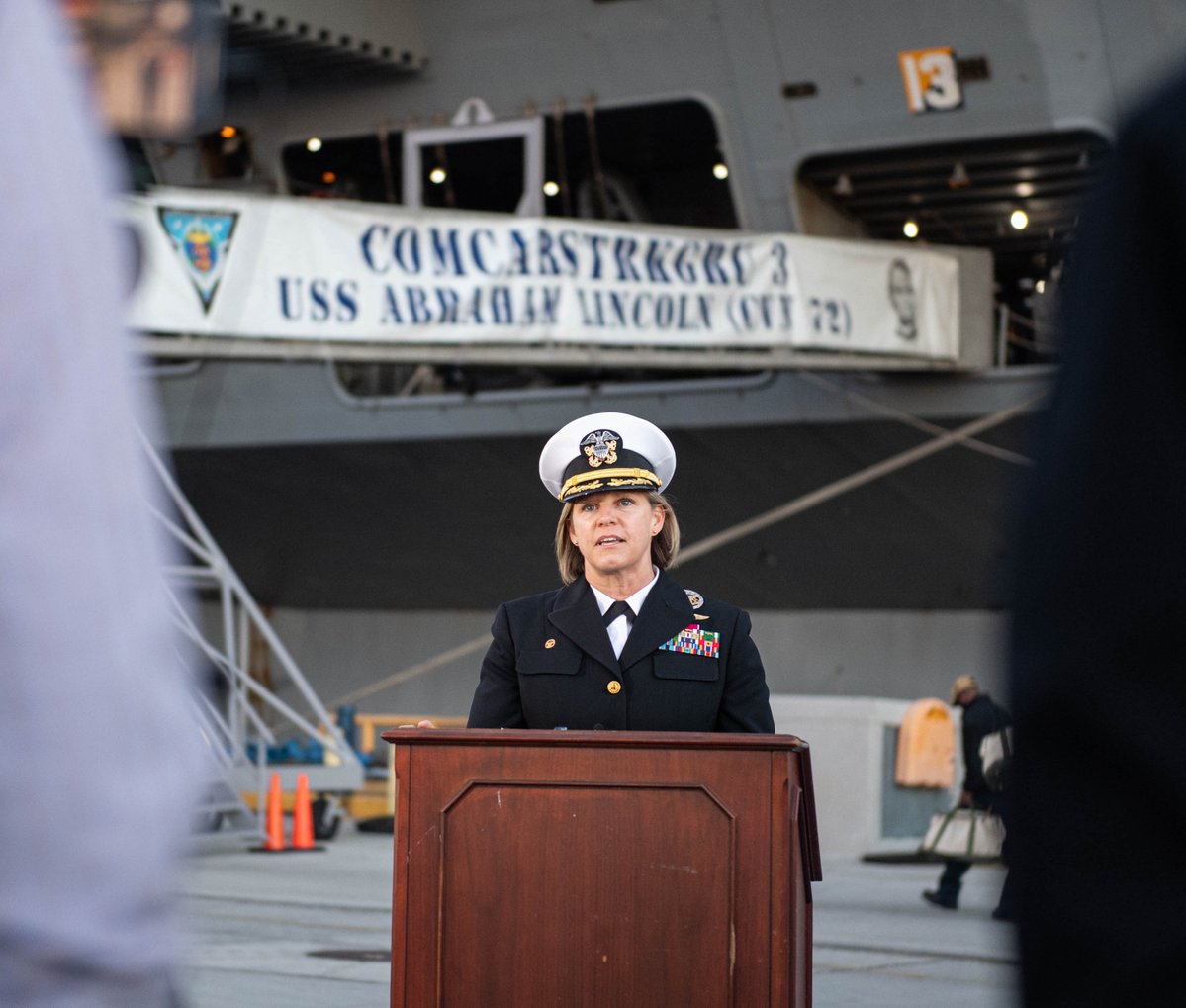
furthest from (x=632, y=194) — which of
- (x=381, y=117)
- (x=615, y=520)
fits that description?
(x=615, y=520)

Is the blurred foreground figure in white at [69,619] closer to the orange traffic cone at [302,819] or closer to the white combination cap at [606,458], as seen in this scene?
the white combination cap at [606,458]

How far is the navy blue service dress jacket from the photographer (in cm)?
446

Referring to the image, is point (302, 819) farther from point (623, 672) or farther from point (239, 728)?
point (623, 672)

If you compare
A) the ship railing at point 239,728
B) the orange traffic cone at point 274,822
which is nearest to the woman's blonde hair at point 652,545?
the ship railing at point 239,728

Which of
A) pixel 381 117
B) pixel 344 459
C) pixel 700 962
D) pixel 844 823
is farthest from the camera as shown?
pixel 344 459

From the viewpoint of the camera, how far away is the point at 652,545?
4906 millimetres

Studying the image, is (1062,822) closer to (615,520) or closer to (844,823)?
(615,520)

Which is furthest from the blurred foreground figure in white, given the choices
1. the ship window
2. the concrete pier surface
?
the ship window

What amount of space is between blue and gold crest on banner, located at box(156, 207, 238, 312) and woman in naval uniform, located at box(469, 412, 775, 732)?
34.6ft

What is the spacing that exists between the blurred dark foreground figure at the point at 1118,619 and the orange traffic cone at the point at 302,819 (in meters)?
13.8

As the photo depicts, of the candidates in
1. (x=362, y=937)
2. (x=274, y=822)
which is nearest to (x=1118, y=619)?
(x=362, y=937)

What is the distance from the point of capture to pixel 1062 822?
0.97 meters

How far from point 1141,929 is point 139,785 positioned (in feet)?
1.69

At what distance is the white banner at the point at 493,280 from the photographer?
1489 centimetres
